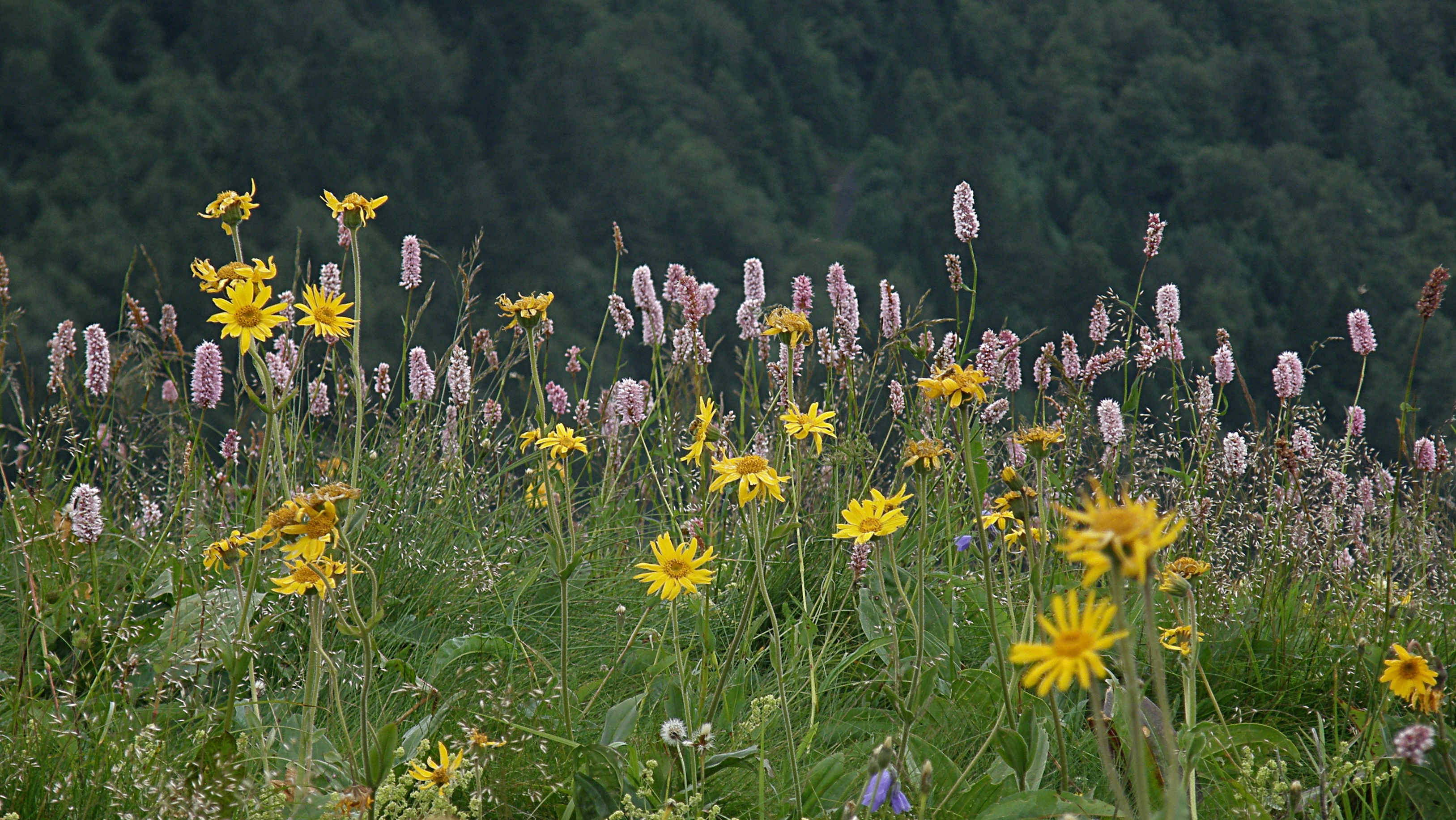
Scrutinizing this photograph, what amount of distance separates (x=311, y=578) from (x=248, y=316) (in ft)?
1.05

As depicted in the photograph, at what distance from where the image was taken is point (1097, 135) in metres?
33.1

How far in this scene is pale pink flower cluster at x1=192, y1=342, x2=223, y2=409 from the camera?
75.0 inches

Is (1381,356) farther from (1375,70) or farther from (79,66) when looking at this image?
(79,66)

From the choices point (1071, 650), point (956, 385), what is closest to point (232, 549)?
point (956, 385)

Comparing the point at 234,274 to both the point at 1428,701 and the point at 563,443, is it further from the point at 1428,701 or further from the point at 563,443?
the point at 1428,701

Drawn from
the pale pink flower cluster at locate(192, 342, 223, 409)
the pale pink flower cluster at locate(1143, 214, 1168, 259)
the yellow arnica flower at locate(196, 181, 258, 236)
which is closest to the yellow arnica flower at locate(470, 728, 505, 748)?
the yellow arnica flower at locate(196, 181, 258, 236)

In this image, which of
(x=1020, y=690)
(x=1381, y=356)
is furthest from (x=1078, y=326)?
(x=1020, y=690)

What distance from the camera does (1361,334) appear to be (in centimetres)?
238

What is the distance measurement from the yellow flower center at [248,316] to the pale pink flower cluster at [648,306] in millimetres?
1330

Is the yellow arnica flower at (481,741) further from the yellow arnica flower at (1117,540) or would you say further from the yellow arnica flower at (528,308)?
the yellow arnica flower at (1117,540)

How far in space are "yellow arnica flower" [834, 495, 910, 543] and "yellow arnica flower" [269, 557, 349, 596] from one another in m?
0.53

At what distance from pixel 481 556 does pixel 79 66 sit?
27264 mm

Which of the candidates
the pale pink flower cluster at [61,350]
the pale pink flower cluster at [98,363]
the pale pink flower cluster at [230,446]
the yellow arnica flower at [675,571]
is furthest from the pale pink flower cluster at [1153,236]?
the pale pink flower cluster at [61,350]

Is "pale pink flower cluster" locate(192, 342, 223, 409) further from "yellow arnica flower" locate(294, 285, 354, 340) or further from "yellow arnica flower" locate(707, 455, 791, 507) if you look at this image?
"yellow arnica flower" locate(707, 455, 791, 507)
